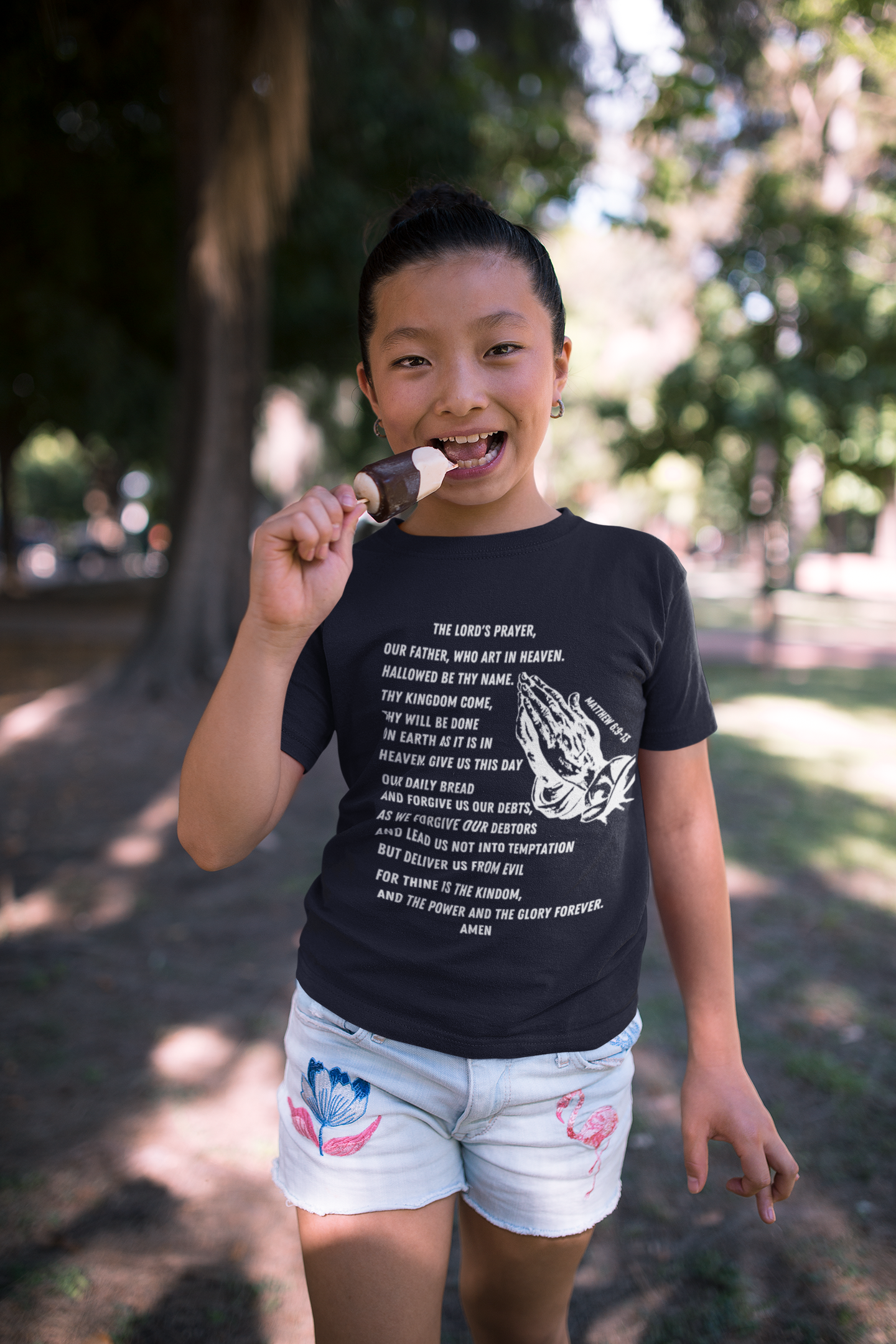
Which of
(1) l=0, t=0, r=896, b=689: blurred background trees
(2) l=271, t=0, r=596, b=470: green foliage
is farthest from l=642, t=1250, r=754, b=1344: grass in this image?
(2) l=271, t=0, r=596, b=470: green foliage

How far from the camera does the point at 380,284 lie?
1.56 m

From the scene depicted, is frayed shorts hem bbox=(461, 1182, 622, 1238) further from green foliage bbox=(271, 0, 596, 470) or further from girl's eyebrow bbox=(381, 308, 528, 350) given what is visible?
green foliage bbox=(271, 0, 596, 470)

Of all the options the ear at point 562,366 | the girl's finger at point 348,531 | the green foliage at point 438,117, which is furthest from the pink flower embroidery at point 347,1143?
the green foliage at point 438,117

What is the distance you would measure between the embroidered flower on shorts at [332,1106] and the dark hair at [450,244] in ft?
3.70

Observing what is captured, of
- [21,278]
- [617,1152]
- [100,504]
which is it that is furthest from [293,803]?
[100,504]

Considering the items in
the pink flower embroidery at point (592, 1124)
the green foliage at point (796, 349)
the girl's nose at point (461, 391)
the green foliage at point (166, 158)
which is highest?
the green foliage at point (166, 158)

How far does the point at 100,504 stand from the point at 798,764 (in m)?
39.0

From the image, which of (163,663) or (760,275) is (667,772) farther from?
(760,275)

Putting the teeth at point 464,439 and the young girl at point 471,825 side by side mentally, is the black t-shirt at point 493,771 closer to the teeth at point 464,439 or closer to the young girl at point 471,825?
the young girl at point 471,825

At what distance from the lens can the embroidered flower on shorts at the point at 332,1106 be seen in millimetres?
1377

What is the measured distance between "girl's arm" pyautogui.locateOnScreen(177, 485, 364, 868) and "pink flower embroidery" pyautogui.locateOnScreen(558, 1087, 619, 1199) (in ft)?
2.00

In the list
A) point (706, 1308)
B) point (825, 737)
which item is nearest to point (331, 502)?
point (706, 1308)

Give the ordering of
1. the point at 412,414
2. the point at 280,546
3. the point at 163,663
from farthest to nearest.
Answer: the point at 163,663, the point at 412,414, the point at 280,546

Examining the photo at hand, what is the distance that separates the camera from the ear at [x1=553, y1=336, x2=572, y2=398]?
1.68 meters
